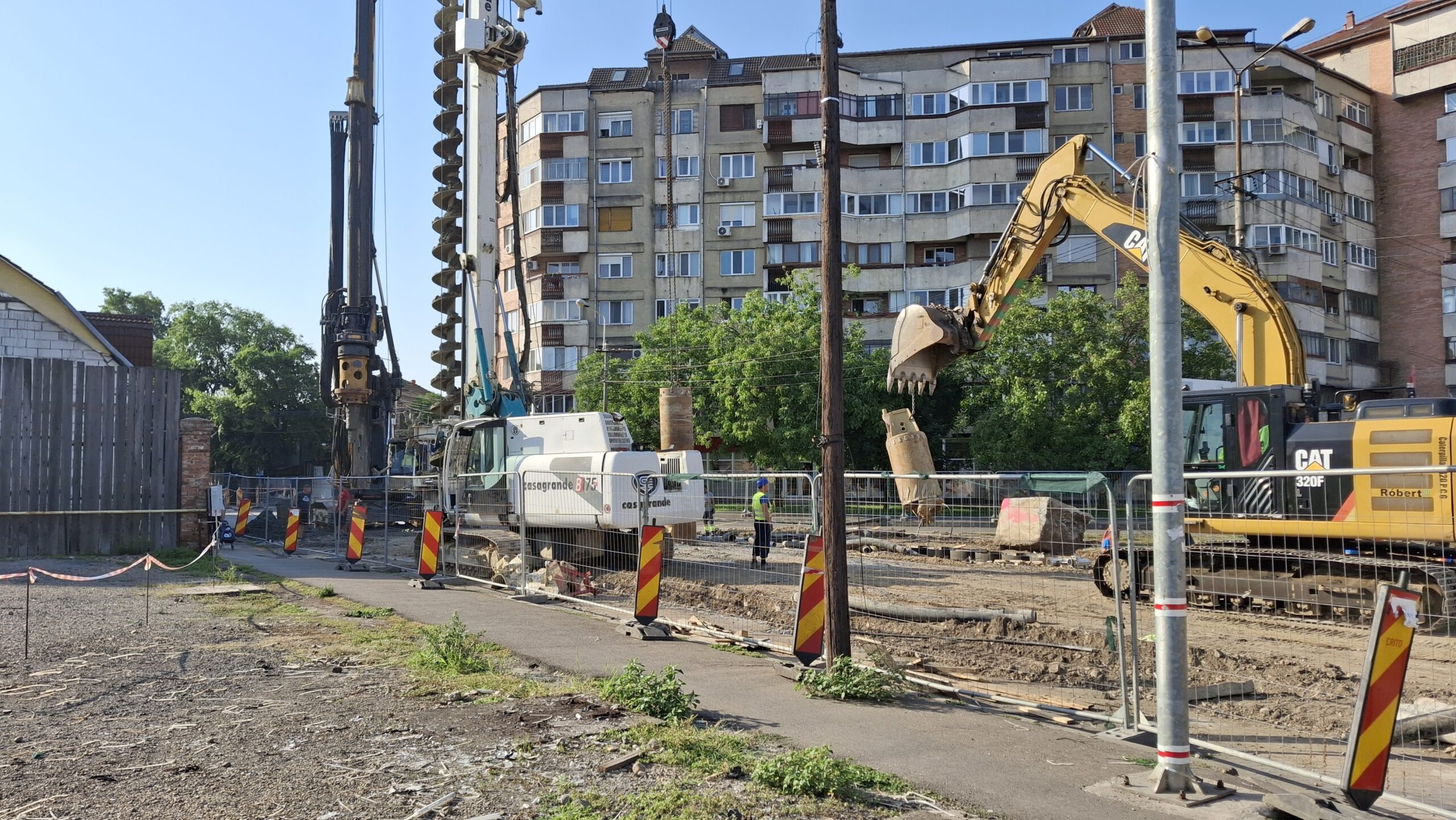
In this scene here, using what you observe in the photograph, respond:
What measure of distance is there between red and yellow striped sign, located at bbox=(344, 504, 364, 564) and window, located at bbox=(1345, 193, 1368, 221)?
159 ft

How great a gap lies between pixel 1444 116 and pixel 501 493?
5087cm

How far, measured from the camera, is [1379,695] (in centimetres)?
539

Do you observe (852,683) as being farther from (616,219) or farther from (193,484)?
(616,219)

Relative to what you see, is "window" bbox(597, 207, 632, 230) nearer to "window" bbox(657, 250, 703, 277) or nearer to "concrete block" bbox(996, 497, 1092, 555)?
"window" bbox(657, 250, 703, 277)

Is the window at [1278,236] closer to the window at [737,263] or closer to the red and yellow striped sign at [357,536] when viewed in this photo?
the window at [737,263]

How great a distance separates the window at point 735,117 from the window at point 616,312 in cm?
1014

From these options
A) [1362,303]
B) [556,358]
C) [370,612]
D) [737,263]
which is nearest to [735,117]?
[737,263]

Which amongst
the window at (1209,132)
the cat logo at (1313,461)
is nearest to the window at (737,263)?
the window at (1209,132)

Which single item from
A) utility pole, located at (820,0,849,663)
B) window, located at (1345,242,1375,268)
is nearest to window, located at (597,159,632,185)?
window, located at (1345,242,1375,268)

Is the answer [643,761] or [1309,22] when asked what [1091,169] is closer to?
[1309,22]

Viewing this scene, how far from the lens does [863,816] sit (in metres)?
5.35

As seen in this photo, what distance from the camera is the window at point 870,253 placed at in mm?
50688

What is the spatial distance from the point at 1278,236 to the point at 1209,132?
5765mm

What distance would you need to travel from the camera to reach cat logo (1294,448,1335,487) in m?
12.4
